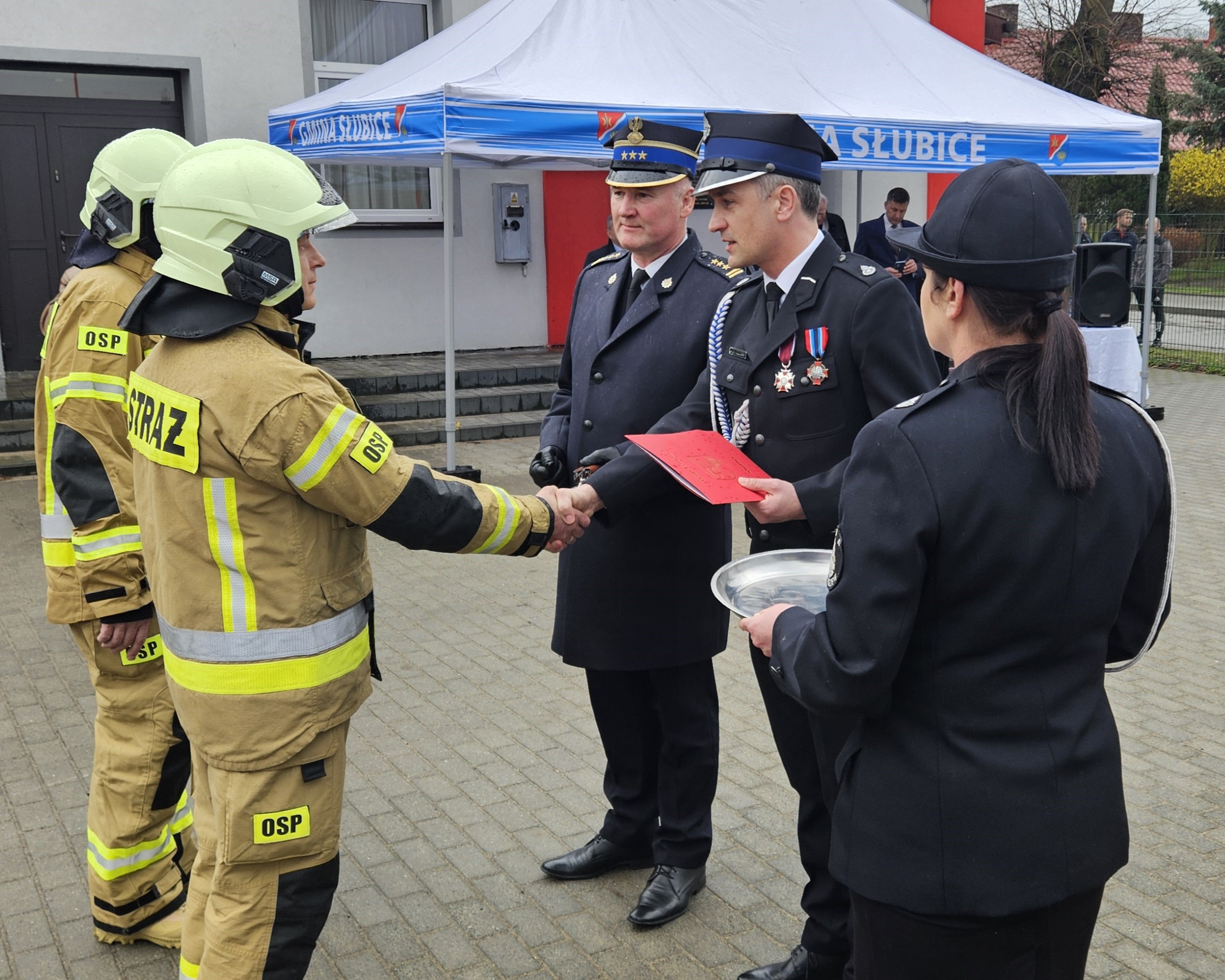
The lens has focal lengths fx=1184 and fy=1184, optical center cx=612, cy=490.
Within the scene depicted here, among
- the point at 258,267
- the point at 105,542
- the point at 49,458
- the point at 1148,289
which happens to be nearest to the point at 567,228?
the point at 1148,289

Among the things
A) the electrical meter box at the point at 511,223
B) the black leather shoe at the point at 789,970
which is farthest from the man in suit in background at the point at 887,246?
the black leather shoe at the point at 789,970

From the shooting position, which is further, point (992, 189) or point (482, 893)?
point (482, 893)

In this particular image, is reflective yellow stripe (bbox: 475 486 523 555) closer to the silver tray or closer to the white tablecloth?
the silver tray

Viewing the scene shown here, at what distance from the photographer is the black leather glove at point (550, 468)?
3.82 meters

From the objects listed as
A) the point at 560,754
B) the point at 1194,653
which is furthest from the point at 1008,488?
the point at 1194,653

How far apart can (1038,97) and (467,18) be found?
5219mm

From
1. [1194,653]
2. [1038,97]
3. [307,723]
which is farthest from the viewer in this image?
[1038,97]

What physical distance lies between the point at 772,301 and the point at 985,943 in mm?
1723

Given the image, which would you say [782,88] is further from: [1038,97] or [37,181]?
[37,181]

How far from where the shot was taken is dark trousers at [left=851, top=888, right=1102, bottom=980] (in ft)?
6.31

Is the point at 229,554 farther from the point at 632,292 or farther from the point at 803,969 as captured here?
the point at 803,969

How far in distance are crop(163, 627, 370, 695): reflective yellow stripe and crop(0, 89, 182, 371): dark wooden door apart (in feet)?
32.9

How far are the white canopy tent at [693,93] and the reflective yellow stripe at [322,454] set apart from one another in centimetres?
581

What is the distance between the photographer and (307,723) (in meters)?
2.50
